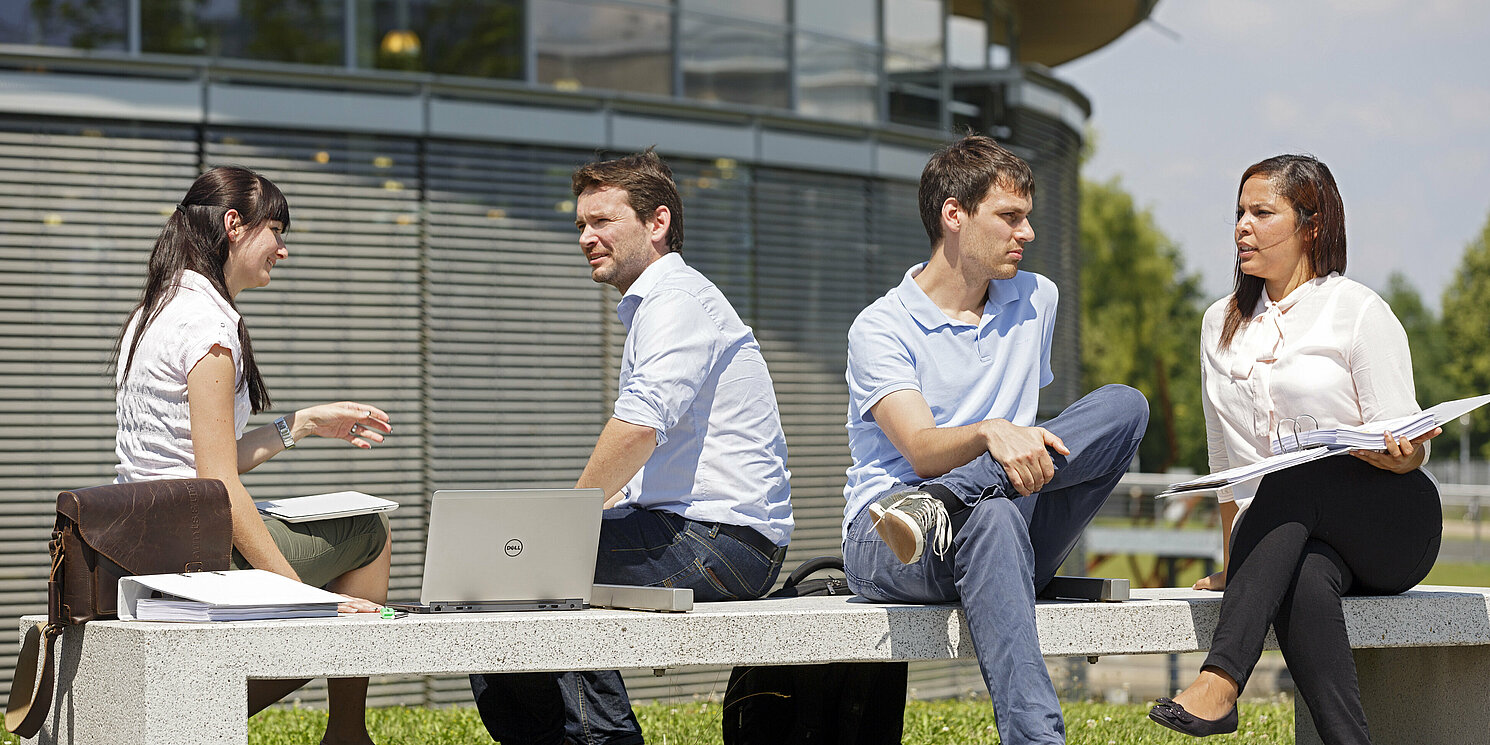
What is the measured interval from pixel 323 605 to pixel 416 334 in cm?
545

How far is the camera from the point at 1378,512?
12.6 feet

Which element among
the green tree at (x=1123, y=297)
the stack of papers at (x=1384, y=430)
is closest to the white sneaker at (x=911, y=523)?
the stack of papers at (x=1384, y=430)

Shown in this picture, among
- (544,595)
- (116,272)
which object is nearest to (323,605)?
(544,595)

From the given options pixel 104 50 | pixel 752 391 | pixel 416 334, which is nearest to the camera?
pixel 752 391

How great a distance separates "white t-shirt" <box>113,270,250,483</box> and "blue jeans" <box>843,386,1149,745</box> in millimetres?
1828

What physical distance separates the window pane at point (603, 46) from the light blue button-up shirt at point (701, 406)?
5016 millimetres

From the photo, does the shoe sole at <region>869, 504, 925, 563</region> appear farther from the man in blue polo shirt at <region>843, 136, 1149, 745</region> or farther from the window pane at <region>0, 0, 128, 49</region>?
the window pane at <region>0, 0, 128, 49</region>

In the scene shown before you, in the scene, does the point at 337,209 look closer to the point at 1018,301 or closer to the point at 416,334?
the point at 416,334

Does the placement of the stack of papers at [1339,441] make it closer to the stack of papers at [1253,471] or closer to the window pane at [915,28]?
the stack of papers at [1253,471]

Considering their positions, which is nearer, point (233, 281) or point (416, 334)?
point (233, 281)

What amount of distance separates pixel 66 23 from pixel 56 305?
1576 mm

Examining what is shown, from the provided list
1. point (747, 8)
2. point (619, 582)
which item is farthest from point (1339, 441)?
point (747, 8)

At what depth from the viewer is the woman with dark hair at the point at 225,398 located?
148 inches

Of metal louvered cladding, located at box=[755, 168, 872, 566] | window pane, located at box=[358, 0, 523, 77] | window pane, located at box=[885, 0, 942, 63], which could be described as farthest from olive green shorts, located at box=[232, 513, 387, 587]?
window pane, located at box=[885, 0, 942, 63]
